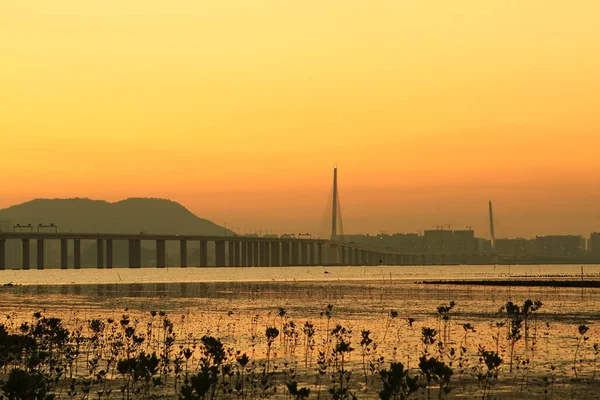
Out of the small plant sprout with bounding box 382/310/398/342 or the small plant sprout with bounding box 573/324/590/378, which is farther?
the small plant sprout with bounding box 382/310/398/342

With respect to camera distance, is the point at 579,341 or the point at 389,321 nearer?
the point at 579,341

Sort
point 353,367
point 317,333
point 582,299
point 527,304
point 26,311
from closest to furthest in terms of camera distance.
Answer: point 353,367
point 527,304
point 317,333
point 26,311
point 582,299

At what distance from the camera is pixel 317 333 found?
151 feet

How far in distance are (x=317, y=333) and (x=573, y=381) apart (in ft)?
59.9

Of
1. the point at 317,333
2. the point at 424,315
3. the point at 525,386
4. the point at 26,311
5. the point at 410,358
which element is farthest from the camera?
the point at 26,311

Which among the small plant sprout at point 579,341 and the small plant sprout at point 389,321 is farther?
the small plant sprout at point 389,321

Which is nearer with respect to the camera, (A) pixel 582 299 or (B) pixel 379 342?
(B) pixel 379 342

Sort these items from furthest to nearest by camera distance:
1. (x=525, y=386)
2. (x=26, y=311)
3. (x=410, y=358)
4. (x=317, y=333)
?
(x=26, y=311) < (x=317, y=333) < (x=410, y=358) < (x=525, y=386)

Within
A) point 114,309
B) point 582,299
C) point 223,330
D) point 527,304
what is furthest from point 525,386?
point 582,299

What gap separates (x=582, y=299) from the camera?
84.8m

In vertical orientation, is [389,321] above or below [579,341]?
above

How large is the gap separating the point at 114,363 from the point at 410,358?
35.5 feet

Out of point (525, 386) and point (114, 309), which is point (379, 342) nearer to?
point (525, 386)

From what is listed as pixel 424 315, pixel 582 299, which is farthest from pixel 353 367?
pixel 582 299
